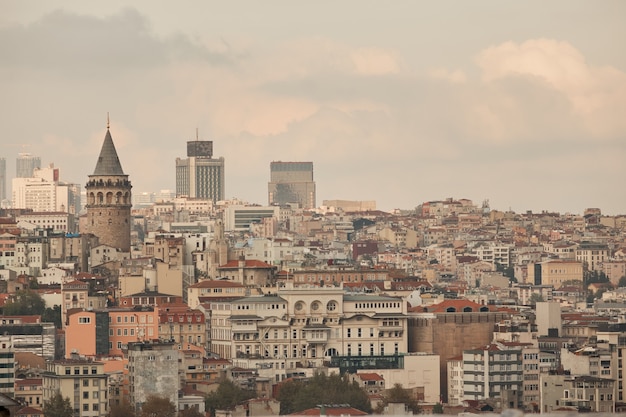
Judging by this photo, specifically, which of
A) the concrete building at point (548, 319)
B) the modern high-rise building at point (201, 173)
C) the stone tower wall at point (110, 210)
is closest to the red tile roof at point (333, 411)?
the concrete building at point (548, 319)

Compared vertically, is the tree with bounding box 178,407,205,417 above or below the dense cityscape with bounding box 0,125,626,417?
below

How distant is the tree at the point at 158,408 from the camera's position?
4959 centimetres

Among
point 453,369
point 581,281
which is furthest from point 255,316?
point 581,281

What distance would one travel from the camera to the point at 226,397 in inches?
2056

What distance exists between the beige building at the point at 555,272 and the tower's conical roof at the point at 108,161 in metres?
28.3

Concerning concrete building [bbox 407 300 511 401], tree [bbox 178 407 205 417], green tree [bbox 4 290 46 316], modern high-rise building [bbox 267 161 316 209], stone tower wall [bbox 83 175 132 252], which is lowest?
tree [bbox 178 407 205 417]

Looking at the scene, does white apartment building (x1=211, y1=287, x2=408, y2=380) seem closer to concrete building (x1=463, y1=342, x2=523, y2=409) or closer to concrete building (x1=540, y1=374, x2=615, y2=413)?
concrete building (x1=463, y1=342, x2=523, y2=409)

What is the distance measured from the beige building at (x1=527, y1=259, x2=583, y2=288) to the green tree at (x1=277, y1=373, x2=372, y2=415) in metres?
55.3

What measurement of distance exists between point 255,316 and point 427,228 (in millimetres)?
83060

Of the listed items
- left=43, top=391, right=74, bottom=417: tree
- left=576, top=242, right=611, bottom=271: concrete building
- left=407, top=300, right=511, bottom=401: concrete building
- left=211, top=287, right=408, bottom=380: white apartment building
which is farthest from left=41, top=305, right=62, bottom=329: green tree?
left=576, top=242, right=611, bottom=271: concrete building

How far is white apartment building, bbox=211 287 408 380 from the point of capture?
61.4 metres

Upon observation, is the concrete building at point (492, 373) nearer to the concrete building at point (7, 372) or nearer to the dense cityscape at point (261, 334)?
the dense cityscape at point (261, 334)

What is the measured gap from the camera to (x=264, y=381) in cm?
5494

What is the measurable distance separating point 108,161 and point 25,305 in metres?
17.0
